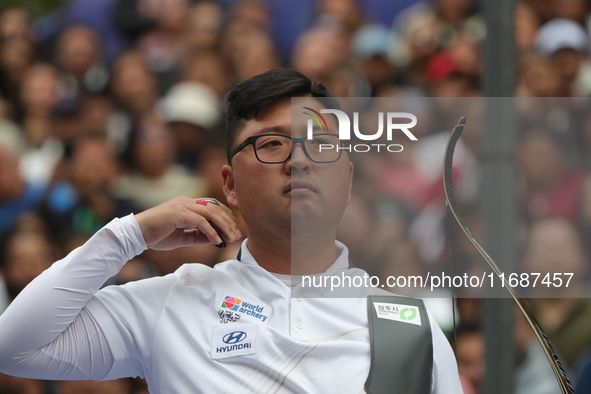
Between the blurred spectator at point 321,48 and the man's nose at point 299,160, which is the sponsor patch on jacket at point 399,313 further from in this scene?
the blurred spectator at point 321,48

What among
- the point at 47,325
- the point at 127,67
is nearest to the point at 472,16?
the point at 127,67

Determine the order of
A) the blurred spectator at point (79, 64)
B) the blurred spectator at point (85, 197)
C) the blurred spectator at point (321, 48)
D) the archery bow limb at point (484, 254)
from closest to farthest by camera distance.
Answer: the archery bow limb at point (484, 254), the blurred spectator at point (321, 48), the blurred spectator at point (85, 197), the blurred spectator at point (79, 64)

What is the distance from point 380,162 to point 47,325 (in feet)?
3.14

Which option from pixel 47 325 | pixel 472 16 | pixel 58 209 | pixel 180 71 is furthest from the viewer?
pixel 180 71

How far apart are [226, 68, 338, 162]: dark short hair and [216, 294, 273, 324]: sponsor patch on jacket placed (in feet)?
1.50

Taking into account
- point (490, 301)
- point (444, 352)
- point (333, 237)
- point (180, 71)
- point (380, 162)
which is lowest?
point (444, 352)

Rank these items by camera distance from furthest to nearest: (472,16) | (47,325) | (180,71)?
1. (180,71)
2. (472,16)
3. (47,325)

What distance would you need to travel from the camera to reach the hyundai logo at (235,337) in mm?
2041

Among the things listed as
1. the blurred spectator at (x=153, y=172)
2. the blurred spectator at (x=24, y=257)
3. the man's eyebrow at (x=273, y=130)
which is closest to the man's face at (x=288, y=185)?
the man's eyebrow at (x=273, y=130)

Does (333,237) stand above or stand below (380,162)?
below

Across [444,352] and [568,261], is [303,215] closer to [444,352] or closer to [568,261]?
[444,352]

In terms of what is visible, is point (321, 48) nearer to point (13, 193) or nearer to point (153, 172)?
point (153, 172)

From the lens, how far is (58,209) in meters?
4.06

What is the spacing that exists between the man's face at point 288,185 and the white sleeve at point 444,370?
41 centimetres
